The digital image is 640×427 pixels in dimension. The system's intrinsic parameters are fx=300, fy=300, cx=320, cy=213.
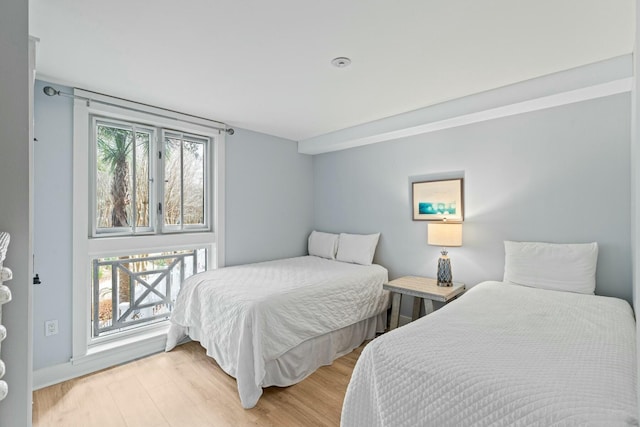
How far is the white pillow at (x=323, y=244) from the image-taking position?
13.0 ft

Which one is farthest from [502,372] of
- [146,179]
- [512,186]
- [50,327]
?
[146,179]

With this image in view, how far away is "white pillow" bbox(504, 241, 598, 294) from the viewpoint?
2215 mm

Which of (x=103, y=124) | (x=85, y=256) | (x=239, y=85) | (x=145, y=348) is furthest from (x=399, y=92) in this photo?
(x=145, y=348)

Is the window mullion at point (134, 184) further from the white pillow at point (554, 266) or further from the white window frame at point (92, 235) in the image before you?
the white pillow at point (554, 266)

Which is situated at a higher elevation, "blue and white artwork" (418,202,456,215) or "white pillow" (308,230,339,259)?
"blue and white artwork" (418,202,456,215)

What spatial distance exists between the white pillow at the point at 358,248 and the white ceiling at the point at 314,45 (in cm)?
164

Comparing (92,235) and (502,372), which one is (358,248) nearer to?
(502,372)

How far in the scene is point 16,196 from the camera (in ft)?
4.08

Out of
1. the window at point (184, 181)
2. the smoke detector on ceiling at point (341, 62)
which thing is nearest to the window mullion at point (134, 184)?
the window at point (184, 181)

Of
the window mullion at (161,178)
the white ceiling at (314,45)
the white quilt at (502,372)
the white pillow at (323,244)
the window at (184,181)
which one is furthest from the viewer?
the white pillow at (323,244)

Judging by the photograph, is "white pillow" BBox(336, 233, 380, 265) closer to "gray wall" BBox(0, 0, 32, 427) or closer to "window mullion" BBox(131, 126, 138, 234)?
"window mullion" BBox(131, 126, 138, 234)

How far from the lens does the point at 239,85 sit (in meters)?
2.43

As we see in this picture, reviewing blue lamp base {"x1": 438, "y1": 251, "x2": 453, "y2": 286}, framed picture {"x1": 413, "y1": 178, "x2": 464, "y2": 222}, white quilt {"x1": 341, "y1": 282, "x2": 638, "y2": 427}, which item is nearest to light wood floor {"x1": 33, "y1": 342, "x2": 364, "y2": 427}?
white quilt {"x1": 341, "y1": 282, "x2": 638, "y2": 427}

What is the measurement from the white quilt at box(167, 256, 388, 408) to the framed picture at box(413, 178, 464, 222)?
79cm
